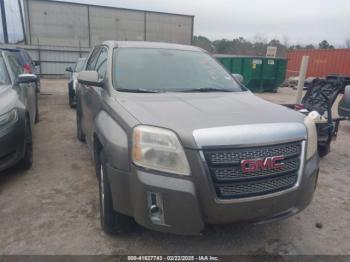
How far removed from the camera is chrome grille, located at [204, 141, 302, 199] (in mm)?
2098

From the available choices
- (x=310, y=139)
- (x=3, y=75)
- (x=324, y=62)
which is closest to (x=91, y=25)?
(x=324, y=62)

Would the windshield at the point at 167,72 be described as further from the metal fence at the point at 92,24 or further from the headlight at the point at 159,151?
the metal fence at the point at 92,24

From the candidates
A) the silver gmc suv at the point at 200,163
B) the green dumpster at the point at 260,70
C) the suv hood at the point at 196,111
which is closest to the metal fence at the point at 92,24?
the green dumpster at the point at 260,70

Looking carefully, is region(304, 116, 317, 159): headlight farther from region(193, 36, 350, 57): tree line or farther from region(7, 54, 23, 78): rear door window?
region(193, 36, 350, 57): tree line

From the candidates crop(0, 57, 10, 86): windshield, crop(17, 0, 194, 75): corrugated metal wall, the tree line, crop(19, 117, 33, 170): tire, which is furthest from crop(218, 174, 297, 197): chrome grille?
the tree line

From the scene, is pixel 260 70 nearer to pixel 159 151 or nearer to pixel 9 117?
pixel 9 117

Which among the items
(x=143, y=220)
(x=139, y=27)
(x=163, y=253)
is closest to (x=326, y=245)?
(x=163, y=253)

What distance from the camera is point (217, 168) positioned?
82.8 inches

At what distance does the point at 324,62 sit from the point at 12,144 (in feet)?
73.2

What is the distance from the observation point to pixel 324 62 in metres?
21.6

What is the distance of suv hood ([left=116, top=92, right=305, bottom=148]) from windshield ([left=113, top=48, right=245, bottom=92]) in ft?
0.73

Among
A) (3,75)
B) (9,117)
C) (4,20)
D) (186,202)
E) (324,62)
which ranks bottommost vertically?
(186,202)

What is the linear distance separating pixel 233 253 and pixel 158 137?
4.03 feet

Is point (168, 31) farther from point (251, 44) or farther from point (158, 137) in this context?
point (158, 137)
